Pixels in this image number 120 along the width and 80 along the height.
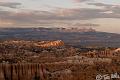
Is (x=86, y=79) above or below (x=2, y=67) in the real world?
below

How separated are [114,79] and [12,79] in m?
15.6

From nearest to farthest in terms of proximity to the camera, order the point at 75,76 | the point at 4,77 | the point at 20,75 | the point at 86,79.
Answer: the point at 4,77 → the point at 20,75 → the point at 86,79 → the point at 75,76

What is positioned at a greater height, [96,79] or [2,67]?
[2,67]

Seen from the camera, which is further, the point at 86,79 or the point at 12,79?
the point at 86,79

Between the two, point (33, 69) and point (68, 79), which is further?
point (68, 79)

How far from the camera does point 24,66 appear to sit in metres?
49.0

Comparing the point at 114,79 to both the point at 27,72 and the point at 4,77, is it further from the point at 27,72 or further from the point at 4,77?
the point at 4,77

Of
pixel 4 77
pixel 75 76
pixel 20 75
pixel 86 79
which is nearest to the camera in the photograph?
pixel 4 77

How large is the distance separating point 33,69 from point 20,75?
197cm

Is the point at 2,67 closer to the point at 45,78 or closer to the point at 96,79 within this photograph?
the point at 45,78

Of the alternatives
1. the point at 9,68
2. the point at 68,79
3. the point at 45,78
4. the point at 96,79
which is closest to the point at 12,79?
the point at 9,68

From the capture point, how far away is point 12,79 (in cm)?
4616

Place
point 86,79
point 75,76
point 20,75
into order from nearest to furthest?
1. point 20,75
2. point 86,79
3. point 75,76

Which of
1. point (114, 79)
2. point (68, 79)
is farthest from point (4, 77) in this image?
point (114, 79)
